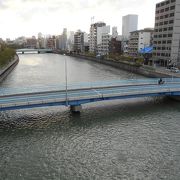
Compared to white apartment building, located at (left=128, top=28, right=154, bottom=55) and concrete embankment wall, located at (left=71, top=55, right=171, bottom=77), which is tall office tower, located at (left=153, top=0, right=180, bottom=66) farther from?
white apartment building, located at (left=128, top=28, right=154, bottom=55)

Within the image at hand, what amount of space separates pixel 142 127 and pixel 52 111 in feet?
33.5

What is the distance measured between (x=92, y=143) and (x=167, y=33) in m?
49.1

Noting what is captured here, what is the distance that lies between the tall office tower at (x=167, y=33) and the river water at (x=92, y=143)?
109ft

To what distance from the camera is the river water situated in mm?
14584

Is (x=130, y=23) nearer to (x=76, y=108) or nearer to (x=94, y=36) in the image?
(x=94, y=36)

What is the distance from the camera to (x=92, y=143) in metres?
18.4

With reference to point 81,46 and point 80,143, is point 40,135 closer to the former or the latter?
point 80,143

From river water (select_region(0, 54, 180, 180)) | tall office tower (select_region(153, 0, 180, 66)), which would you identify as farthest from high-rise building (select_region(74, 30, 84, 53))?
river water (select_region(0, 54, 180, 180))

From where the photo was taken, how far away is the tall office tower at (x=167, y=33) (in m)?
55.7

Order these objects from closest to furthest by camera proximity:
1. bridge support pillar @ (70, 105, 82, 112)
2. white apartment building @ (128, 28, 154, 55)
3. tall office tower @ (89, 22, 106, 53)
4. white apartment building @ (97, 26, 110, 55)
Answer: bridge support pillar @ (70, 105, 82, 112), white apartment building @ (128, 28, 154, 55), white apartment building @ (97, 26, 110, 55), tall office tower @ (89, 22, 106, 53)

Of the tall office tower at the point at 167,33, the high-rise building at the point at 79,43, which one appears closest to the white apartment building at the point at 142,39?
the tall office tower at the point at 167,33

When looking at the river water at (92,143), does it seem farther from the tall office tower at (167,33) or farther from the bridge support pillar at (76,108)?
the tall office tower at (167,33)

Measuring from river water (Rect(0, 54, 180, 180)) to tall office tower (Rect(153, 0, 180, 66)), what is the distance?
3331 cm

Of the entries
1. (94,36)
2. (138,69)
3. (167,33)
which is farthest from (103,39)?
(138,69)
